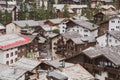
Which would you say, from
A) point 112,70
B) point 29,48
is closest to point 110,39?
point 29,48

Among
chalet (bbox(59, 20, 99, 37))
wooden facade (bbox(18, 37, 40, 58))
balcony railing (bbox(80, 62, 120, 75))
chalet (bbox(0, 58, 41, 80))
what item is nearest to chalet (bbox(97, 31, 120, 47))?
chalet (bbox(59, 20, 99, 37))

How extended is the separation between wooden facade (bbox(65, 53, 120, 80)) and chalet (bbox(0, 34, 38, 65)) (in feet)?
33.7

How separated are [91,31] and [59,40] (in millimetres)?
6071

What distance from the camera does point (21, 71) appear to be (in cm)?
2611

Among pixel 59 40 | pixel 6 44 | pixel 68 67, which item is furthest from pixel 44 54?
pixel 68 67

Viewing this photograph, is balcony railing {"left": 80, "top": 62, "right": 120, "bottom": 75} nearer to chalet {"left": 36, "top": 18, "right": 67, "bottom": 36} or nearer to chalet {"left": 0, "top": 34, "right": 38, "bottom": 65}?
chalet {"left": 0, "top": 34, "right": 38, "bottom": 65}

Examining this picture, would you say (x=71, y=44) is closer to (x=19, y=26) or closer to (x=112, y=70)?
(x=112, y=70)

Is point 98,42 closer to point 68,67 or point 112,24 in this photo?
point 112,24

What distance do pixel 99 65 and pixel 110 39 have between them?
45.8 feet

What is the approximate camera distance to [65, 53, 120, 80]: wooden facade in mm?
26888

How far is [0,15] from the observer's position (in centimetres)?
6062

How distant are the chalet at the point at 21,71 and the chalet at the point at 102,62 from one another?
14.1 ft

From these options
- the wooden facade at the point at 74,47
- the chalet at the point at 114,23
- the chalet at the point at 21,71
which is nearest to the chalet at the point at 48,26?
the chalet at the point at 114,23

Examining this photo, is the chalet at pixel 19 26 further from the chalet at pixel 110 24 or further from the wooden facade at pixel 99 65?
the wooden facade at pixel 99 65
